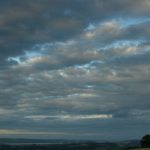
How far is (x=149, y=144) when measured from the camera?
12169 cm

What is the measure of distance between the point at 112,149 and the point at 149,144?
35.6 ft

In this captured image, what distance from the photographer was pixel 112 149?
126 m
